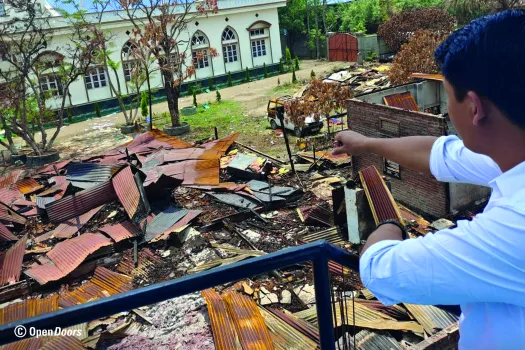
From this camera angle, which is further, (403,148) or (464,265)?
(403,148)

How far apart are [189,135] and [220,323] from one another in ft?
51.7

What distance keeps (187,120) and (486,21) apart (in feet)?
75.5

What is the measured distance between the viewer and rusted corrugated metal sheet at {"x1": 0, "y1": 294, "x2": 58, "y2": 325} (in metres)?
6.81

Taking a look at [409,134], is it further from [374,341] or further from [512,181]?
[512,181]

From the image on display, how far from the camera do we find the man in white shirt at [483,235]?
3.98 feet

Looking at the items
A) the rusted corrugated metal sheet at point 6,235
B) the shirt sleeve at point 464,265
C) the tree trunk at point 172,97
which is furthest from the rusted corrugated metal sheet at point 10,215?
the tree trunk at point 172,97

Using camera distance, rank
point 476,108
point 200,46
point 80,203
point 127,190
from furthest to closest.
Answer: point 200,46 → point 80,203 → point 127,190 → point 476,108

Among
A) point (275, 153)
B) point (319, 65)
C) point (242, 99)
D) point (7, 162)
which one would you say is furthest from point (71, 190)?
point (319, 65)

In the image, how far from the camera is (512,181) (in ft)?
4.25

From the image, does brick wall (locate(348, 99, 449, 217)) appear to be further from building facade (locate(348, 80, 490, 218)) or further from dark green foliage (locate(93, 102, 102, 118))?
dark green foliage (locate(93, 102, 102, 118))

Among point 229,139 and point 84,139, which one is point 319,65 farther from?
point 229,139

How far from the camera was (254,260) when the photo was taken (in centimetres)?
177

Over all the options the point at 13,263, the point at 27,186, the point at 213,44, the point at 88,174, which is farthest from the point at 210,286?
the point at 213,44

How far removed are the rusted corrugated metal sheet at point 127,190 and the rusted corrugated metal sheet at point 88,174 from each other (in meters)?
1.30
